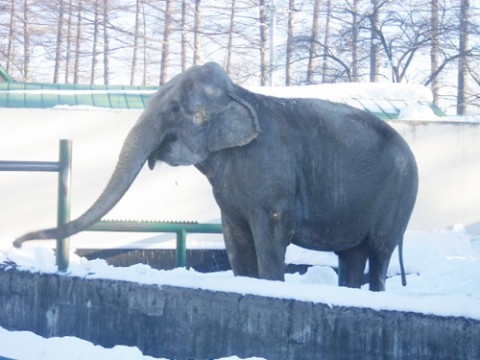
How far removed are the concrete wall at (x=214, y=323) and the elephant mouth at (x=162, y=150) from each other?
2.88 ft

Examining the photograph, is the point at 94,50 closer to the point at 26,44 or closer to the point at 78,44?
the point at 78,44

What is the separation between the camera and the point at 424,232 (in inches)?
545

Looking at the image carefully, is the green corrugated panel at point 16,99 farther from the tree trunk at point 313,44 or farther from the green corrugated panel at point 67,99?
the tree trunk at point 313,44

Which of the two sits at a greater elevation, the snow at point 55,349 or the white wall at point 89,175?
the white wall at point 89,175

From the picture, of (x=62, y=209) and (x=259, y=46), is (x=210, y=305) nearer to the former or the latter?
(x=62, y=209)

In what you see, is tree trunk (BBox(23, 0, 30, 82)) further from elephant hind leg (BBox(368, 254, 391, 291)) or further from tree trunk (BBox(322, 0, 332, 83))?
elephant hind leg (BBox(368, 254, 391, 291))

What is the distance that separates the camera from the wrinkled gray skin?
200 inches

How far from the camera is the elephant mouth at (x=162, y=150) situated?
5141 mm

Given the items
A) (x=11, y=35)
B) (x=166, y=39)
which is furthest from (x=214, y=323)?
(x=11, y=35)

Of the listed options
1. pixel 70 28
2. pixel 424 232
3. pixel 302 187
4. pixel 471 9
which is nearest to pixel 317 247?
pixel 302 187

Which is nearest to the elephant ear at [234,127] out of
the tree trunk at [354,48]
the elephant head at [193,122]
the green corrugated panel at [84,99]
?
the elephant head at [193,122]

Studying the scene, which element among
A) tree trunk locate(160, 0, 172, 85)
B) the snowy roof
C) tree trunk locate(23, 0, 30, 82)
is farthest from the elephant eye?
tree trunk locate(23, 0, 30, 82)

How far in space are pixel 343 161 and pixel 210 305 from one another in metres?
1.70

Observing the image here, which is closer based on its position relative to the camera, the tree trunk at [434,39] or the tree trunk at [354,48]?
the tree trunk at [434,39]
